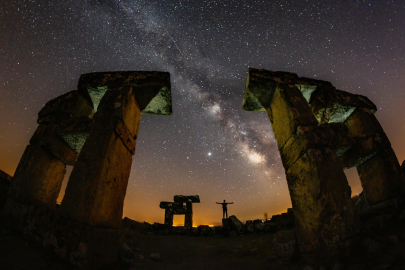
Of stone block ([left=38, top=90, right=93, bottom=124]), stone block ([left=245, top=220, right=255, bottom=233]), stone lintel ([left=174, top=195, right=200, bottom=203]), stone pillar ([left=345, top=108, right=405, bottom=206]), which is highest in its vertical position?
stone block ([left=38, top=90, right=93, bottom=124])

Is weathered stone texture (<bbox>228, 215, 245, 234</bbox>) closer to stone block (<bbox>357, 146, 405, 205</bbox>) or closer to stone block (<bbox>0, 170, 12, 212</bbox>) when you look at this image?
stone block (<bbox>357, 146, 405, 205</bbox>)

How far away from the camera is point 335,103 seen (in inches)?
184

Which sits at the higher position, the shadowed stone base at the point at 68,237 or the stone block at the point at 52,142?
the stone block at the point at 52,142

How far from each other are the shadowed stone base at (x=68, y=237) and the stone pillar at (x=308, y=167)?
295 cm

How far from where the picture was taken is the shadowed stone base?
8.36ft

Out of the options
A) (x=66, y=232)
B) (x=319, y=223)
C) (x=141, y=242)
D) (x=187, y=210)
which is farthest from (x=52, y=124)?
(x=187, y=210)

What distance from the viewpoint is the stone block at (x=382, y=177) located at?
152 inches

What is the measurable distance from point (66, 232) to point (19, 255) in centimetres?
57

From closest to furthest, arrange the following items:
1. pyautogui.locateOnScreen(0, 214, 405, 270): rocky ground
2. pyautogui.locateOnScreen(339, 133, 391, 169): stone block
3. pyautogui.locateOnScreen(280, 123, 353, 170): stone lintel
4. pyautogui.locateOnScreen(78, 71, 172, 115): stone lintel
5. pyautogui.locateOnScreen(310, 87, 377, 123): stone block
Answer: pyautogui.locateOnScreen(0, 214, 405, 270): rocky ground, pyautogui.locateOnScreen(280, 123, 353, 170): stone lintel, pyautogui.locateOnScreen(339, 133, 391, 169): stone block, pyautogui.locateOnScreen(78, 71, 172, 115): stone lintel, pyautogui.locateOnScreen(310, 87, 377, 123): stone block

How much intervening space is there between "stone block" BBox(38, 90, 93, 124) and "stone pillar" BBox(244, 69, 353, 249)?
420 centimetres

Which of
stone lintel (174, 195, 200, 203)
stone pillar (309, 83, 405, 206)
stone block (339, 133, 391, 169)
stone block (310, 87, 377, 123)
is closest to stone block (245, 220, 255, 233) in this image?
stone pillar (309, 83, 405, 206)

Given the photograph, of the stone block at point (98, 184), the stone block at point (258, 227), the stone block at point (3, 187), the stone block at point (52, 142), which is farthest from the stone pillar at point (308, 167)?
the stone block at point (3, 187)

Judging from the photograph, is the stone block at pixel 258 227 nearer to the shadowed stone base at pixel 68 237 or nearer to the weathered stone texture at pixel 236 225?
the weathered stone texture at pixel 236 225

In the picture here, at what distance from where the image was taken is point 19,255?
2463mm
